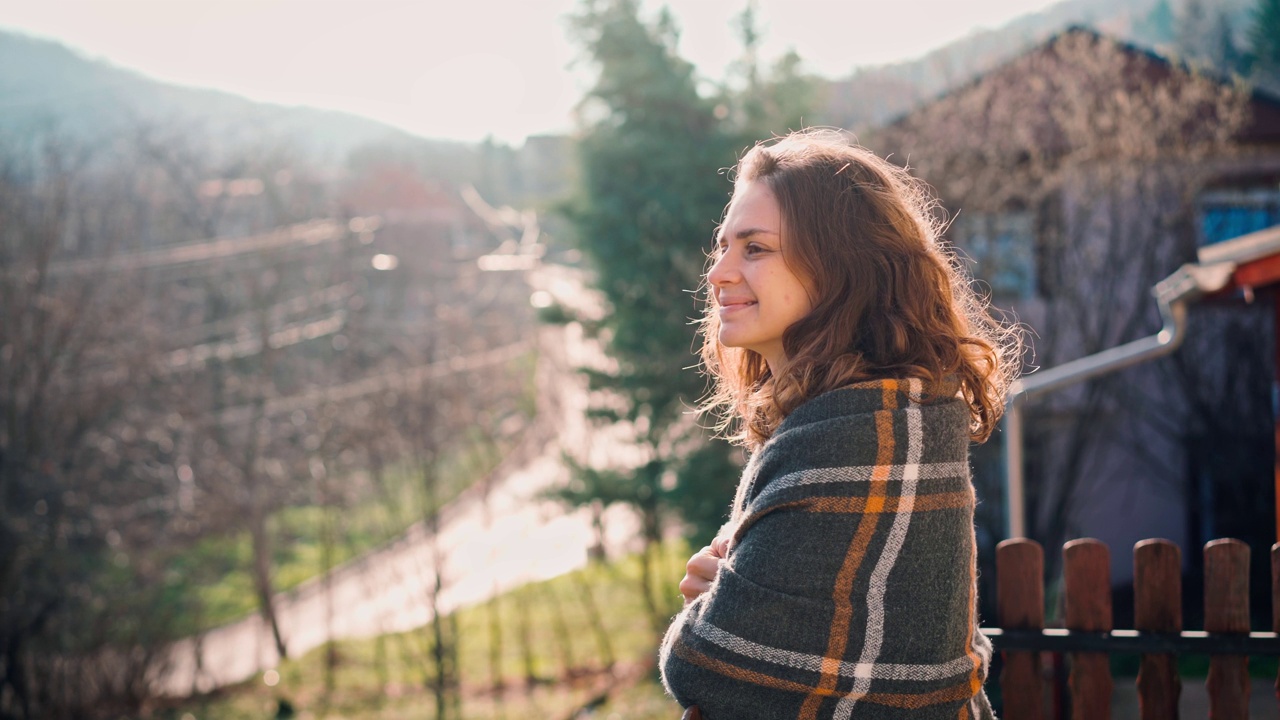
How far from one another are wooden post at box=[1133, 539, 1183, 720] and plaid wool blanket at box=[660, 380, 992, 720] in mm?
1080

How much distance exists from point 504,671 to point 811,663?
12.3 meters

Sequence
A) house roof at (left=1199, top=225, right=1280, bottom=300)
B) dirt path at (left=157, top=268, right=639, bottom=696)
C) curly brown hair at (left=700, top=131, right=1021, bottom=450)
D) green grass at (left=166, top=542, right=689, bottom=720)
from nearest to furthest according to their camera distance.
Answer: curly brown hair at (left=700, top=131, right=1021, bottom=450) → house roof at (left=1199, top=225, right=1280, bottom=300) → green grass at (left=166, top=542, right=689, bottom=720) → dirt path at (left=157, top=268, right=639, bottom=696)

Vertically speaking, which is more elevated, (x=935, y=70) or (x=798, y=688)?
(x=935, y=70)

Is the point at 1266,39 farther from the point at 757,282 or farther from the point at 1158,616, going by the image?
the point at 757,282

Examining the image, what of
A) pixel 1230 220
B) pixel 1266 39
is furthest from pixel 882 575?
pixel 1266 39

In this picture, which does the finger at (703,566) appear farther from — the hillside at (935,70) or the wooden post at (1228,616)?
the hillside at (935,70)

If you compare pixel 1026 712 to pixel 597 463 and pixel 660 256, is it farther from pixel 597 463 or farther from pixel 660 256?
pixel 597 463

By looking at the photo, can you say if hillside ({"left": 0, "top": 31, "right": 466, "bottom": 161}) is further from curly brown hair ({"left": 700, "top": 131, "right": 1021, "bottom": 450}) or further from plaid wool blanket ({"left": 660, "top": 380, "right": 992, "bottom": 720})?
plaid wool blanket ({"left": 660, "top": 380, "right": 992, "bottom": 720})

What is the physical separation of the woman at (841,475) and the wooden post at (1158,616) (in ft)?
2.85

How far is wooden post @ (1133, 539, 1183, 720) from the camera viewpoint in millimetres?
2355

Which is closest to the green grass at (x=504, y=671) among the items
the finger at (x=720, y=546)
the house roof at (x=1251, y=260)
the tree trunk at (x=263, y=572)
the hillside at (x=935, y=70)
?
the tree trunk at (x=263, y=572)

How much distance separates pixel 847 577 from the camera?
146 centimetres

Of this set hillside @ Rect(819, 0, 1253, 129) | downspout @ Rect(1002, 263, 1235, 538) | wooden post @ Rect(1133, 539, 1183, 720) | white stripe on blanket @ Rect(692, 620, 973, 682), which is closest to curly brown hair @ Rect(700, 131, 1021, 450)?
white stripe on blanket @ Rect(692, 620, 973, 682)

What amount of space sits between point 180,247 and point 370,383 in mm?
4871
